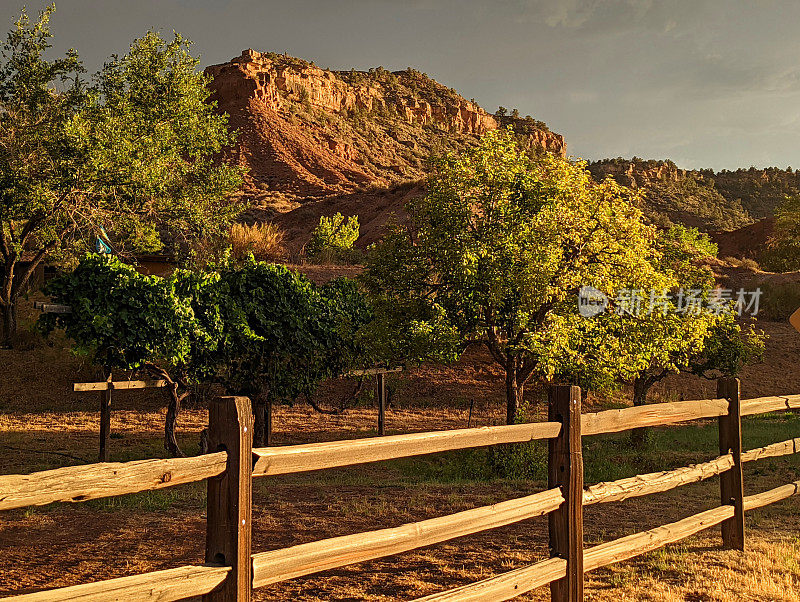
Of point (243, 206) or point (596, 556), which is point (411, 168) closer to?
point (243, 206)

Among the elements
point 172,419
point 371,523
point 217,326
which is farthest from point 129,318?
point 371,523

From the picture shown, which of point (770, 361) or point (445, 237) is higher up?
point (445, 237)

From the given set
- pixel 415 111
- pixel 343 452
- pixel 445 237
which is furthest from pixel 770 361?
pixel 415 111

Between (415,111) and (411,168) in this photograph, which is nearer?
(411,168)

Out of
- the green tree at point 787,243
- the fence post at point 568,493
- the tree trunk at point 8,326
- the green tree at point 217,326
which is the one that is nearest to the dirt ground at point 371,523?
the fence post at point 568,493

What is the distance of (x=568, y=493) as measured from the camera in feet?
16.8

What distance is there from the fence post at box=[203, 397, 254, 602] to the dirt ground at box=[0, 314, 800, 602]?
8.89 feet

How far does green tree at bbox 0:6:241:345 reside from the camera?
74.0 feet

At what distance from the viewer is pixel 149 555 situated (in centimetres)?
733

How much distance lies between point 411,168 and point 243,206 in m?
58.7

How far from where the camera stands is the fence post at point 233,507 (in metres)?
3.46

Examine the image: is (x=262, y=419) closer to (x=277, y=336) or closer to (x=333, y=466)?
(x=277, y=336)

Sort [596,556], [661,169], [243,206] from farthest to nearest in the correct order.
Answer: [661,169], [243,206], [596,556]
